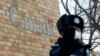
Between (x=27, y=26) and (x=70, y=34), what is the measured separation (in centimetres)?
350

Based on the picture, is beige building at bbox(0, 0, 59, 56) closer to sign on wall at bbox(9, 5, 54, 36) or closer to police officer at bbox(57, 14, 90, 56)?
sign on wall at bbox(9, 5, 54, 36)

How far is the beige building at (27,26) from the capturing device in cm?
525

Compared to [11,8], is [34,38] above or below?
below

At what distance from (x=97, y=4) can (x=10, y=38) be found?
1149 centimetres

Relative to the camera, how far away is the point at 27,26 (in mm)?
5848

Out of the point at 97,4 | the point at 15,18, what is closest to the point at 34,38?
the point at 15,18

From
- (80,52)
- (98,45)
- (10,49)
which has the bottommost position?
(98,45)

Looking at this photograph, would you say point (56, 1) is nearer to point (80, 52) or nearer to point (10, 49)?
point (10, 49)

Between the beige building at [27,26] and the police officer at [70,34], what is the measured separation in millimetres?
2723

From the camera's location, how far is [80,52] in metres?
2.38

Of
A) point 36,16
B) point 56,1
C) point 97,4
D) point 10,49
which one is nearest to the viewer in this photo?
point 10,49

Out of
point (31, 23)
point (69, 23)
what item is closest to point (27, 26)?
point (31, 23)

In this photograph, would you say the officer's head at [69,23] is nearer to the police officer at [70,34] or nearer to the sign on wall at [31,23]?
the police officer at [70,34]

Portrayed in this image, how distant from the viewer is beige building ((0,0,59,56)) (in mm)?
5246
